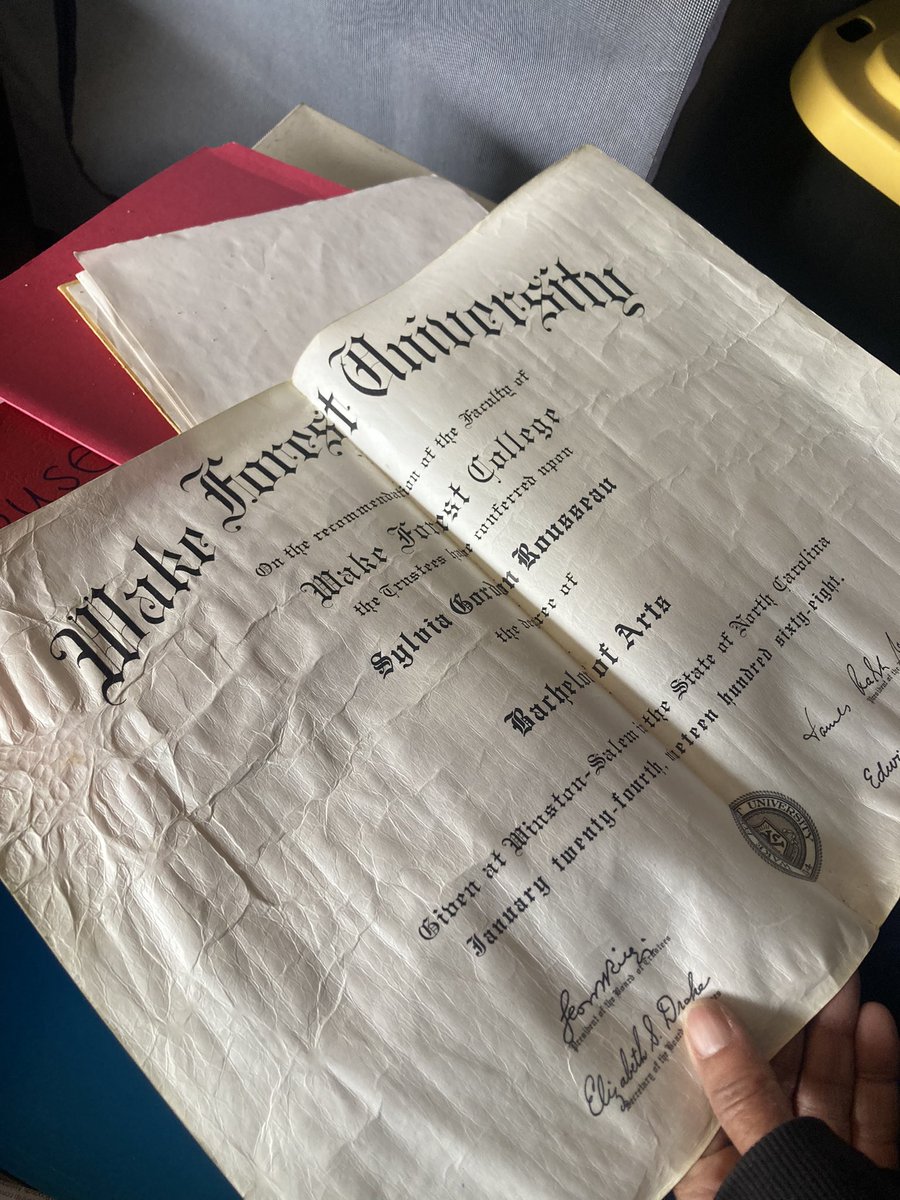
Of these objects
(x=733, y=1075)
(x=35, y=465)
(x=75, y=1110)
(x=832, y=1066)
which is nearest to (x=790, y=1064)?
(x=832, y=1066)

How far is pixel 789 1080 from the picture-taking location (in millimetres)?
411

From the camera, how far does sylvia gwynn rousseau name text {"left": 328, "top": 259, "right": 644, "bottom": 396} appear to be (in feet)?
1.35

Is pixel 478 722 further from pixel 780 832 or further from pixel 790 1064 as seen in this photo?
pixel 790 1064

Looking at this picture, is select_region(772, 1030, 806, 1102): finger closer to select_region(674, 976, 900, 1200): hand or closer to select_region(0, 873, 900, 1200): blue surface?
select_region(674, 976, 900, 1200): hand

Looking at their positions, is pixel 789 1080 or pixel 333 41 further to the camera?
pixel 333 41

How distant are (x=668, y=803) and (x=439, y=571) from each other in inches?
5.2

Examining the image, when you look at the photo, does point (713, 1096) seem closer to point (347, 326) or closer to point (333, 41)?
point (347, 326)

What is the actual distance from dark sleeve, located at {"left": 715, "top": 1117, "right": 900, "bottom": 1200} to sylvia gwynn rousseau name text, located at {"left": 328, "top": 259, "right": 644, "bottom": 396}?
334 millimetres

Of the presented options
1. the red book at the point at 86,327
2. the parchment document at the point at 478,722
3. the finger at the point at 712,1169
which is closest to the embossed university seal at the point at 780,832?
the parchment document at the point at 478,722

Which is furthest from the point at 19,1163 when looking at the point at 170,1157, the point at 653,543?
the point at 653,543
